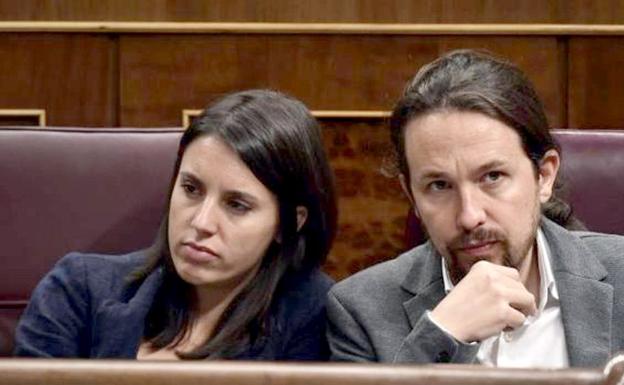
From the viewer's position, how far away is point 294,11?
140 centimetres

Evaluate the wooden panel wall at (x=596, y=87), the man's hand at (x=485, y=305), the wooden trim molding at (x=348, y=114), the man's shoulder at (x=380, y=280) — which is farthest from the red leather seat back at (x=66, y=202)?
the wooden panel wall at (x=596, y=87)

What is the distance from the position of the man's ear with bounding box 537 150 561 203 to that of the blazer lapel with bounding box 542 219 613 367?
3 centimetres

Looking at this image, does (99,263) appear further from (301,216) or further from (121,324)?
(301,216)

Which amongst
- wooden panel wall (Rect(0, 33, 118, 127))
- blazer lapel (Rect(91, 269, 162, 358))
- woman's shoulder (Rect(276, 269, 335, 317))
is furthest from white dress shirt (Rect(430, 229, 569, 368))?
wooden panel wall (Rect(0, 33, 118, 127))

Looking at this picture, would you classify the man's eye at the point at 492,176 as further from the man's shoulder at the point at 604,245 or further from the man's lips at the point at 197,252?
the man's lips at the point at 197,252

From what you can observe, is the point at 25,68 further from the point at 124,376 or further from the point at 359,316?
the point at 124,376

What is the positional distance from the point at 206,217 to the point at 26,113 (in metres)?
0.62

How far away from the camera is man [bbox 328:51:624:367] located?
2.35ft

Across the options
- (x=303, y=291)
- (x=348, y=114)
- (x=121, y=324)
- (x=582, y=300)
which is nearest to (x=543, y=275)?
(x=582, y=300)

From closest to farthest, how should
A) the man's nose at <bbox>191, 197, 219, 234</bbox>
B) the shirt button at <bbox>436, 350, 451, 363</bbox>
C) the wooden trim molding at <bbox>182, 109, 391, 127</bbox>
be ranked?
the shirt button at <bbox>436, 350, 451, 363</bbox> → the man's nose at <bbox>191, 197, 219, 234</bbox> → the wooden trim molding at <bbox>182, 109, 391, 127</bbox>

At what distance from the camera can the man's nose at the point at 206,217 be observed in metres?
0.81

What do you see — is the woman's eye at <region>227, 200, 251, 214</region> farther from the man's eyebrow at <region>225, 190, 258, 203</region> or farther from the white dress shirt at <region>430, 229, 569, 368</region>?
the white dress shirt at <region>430, 229, 569, 368</region>

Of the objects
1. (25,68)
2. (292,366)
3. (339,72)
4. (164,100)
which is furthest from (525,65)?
(292,366)

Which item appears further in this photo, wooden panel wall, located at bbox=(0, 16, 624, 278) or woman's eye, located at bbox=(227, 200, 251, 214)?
wooden panel wall, located at bbox=(0, 16, 624, 278)
